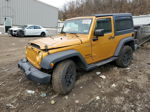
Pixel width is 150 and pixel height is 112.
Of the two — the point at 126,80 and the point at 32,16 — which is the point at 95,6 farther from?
the point at 126,80

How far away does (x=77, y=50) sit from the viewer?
3.23 meters

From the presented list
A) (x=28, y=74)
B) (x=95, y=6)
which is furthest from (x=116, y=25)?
(x=95, y=6)

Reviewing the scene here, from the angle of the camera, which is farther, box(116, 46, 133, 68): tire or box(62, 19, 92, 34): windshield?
box(116, 46, 133, 68): tire

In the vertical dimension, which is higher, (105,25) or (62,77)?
(105,25)

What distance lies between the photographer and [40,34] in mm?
16062

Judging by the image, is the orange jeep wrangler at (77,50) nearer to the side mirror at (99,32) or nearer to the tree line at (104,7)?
the side mirror at (99,32)

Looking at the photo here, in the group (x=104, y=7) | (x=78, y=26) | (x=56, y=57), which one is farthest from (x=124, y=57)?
Answer: (x=104, y=7)

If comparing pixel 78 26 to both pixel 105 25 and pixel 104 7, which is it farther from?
pixel 104 7

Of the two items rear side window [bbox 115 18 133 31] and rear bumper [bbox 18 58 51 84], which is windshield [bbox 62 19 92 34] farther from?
rear bumper [bbox 18 58 51 84]

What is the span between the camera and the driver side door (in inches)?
148

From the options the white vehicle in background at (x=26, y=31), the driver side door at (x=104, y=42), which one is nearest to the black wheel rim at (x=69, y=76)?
the driver side door at (x=104, y=42)

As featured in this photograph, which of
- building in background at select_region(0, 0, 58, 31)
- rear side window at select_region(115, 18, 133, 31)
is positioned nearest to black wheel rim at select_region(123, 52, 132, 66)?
rear side window at select_region(115, 18, 133, 31)

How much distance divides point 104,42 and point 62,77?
5.98 feet

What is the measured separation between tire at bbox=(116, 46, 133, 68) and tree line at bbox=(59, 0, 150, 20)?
70.1 feet
